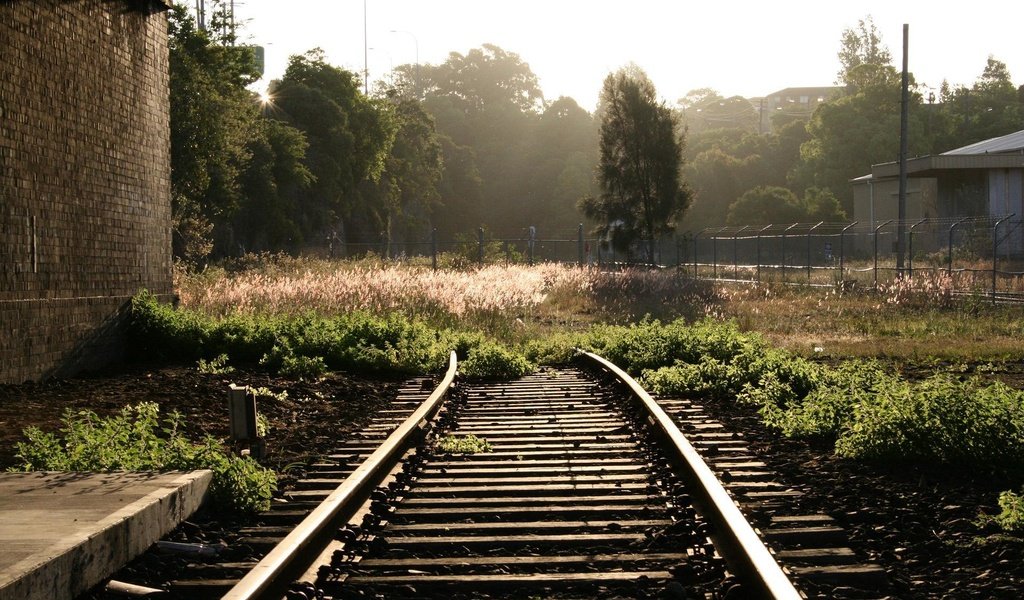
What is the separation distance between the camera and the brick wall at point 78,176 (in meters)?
11.6

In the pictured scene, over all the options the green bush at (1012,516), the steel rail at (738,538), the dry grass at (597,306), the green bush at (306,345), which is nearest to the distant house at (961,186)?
the dry grass at (597,306)

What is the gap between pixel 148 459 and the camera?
7223 mm

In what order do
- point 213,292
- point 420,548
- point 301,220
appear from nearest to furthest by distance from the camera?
point 420,548
point 213,292
point 301,220

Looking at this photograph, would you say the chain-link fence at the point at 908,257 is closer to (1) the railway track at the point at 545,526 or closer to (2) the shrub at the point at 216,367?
(2) the shrub at the point at 216,367

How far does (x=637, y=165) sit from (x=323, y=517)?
41356 millimetres

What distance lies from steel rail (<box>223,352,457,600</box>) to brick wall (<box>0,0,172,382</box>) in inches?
219

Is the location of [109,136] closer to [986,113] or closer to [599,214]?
[599,214]

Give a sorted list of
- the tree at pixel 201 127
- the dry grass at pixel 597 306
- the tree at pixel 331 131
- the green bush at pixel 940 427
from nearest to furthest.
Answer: the green bush at pixel 940 427
the dry grass at pixel 597 306
the tree at pixel 201 127
the tree at pixel 331 131

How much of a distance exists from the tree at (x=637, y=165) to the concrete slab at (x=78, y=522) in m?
40.3

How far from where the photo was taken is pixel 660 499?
20.9 feet

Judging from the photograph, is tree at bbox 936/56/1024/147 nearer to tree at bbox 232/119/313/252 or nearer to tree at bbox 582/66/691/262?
tree at bbox 582/66/691/262

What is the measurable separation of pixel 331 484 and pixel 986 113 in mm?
92554

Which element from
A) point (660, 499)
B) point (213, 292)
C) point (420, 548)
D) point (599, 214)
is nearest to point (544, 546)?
point (420, 548)

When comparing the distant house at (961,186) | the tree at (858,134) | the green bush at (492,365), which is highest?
the tree at (858,134)
